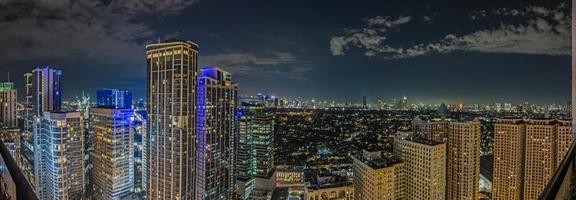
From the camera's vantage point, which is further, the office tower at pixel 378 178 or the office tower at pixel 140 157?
the office tower at pixel 140 157

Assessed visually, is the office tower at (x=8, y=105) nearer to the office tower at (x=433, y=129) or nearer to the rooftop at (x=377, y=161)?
the rooftop at (x=377, y=161)

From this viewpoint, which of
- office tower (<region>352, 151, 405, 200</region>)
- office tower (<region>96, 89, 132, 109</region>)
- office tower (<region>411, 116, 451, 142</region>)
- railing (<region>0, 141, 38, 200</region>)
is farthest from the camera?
A: office tower (<region>96, 89, 132, 109</region>)

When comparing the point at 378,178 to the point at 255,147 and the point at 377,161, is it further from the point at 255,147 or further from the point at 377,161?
the point at 255,147

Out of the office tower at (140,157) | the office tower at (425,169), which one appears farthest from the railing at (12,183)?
the office tower at (140,157)

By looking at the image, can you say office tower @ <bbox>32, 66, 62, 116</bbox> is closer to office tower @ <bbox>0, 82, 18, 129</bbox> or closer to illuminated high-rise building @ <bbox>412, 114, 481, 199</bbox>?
office tower @ <bbox>0, 82, 18, 129</bbox>

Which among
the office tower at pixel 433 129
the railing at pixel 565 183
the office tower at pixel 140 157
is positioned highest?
the railing at pixel 565 183

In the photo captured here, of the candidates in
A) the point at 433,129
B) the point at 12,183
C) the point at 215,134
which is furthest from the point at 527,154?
the point at 12,183

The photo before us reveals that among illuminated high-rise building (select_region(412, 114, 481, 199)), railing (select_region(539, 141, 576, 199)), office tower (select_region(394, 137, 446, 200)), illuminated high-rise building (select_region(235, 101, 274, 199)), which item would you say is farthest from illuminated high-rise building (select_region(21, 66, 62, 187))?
railing (select_region(539, 141, 576, 199))
